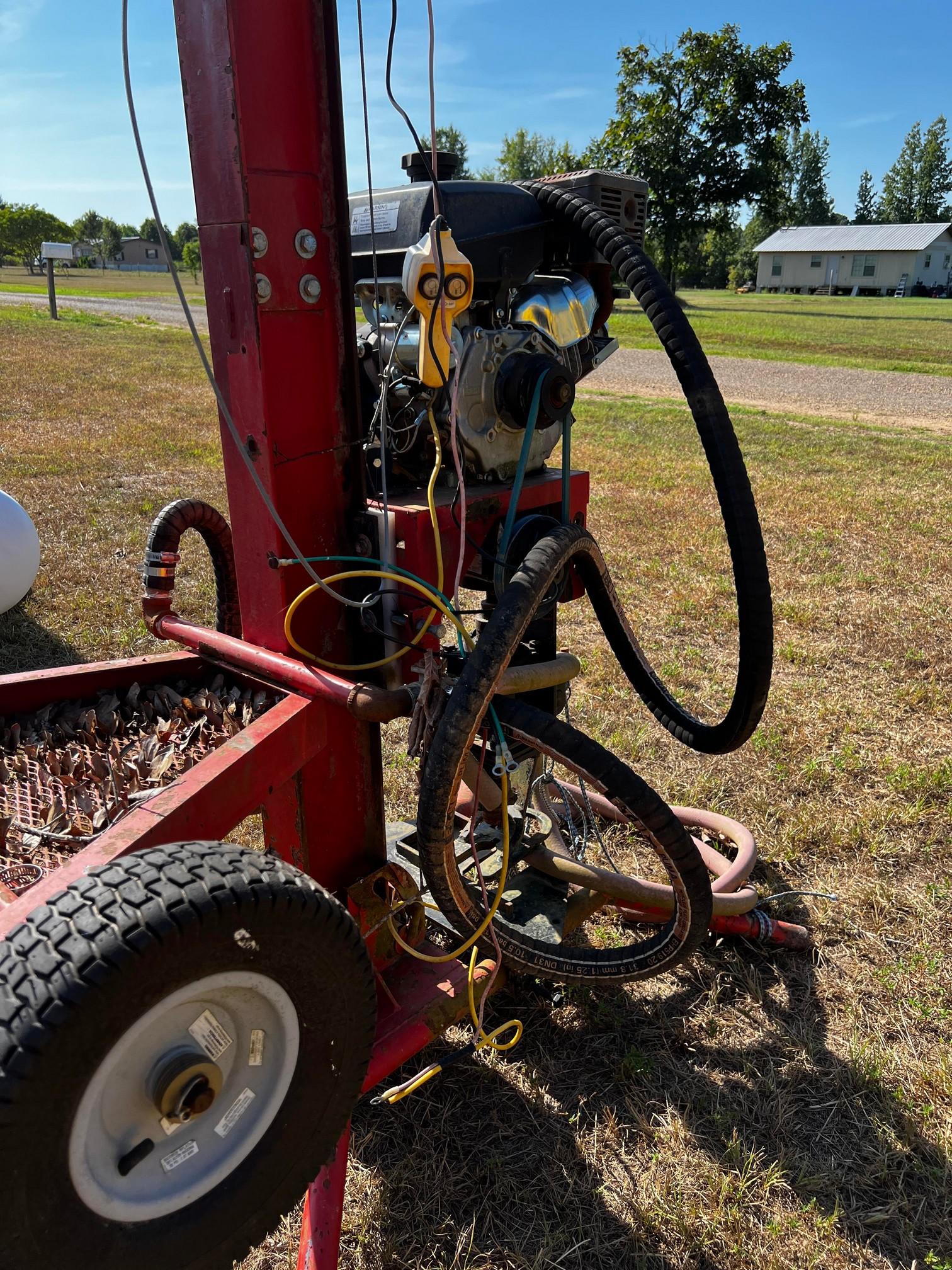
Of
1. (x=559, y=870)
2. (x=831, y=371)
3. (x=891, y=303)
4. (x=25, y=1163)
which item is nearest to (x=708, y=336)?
(x=831, y=371)

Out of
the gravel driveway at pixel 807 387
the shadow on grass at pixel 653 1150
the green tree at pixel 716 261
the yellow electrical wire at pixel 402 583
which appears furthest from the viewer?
the green tree at pixel 716 261

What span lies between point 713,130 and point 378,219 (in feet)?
123

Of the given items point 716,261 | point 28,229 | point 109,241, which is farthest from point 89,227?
point 716,261

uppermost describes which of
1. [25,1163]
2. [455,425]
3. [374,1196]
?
[455,425]

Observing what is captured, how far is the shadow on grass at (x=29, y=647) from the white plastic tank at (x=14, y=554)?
11cm

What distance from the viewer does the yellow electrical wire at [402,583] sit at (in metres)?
1.61

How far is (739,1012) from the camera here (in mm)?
2268

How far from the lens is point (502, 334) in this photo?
180 centimetres

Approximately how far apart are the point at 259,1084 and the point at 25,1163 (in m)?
0.36

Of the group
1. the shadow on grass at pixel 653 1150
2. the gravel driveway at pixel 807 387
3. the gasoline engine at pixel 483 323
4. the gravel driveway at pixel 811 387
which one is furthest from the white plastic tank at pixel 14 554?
the gravel driveway at pixel 811 387

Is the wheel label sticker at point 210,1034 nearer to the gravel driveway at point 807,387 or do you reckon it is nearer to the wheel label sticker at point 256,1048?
the wheel label sticker at point 256,1048

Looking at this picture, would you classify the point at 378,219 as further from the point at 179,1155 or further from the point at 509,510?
the point at 179,1155

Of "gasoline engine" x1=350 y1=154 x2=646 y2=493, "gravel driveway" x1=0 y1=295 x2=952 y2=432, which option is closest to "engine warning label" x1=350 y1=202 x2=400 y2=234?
"gasoline engine" x1=350 y1=154 x2=646 y2=493

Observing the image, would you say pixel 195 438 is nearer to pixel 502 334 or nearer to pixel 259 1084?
pixel 502 334
